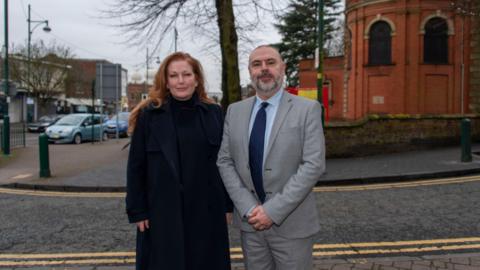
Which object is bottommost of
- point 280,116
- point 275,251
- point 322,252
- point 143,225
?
point 322,252

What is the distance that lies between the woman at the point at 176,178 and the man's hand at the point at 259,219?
0.39 meters

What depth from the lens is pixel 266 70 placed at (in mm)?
2910

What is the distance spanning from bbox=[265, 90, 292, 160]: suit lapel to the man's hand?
0.33m

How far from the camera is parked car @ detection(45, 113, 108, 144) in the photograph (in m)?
23.1

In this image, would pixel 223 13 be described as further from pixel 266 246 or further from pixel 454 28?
pixel 454 28

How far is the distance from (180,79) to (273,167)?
2.84 feet

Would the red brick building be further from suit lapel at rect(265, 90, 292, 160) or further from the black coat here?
the black coat

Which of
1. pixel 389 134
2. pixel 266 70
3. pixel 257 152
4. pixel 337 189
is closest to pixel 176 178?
pixel 257 152

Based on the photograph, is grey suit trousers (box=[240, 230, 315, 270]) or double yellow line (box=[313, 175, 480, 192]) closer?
grey suit trousers (box=[240, 230, 315, 270])

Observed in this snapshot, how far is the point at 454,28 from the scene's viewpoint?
25000 millimetres

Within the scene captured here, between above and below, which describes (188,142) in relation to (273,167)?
above

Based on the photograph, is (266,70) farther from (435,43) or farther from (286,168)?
(435,43)

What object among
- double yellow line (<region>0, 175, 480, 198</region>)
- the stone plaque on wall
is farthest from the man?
the stone plaque on wall

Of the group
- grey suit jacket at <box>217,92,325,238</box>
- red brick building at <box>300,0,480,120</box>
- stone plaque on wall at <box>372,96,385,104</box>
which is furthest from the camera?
stone plaque on wall at <box>372,96,385,104</box>
